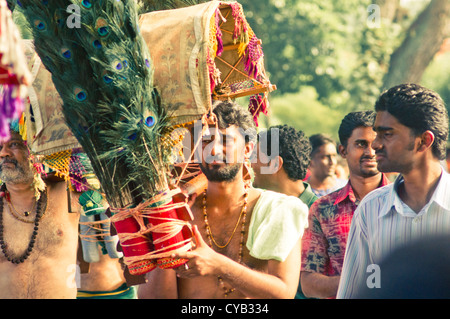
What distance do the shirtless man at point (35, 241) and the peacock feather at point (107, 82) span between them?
1.34 meters

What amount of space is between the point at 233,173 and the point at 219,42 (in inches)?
29.9

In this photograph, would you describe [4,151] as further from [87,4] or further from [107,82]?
[87,4]

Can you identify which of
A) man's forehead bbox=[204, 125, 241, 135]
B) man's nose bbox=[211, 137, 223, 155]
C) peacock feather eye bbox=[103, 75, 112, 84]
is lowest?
man's nose bbox=[211, 137, 223, 155]

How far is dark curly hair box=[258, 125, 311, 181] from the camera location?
17.8ft

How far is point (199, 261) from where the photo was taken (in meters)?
3.16

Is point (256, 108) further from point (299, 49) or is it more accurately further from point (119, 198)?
point (299, 49)

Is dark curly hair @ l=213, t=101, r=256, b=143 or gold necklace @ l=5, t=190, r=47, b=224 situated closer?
dark curly hair @ l=213, t=101, r=256, b=143

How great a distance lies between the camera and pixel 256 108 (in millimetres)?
4340

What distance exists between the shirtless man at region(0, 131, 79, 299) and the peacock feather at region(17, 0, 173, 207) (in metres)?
1.34

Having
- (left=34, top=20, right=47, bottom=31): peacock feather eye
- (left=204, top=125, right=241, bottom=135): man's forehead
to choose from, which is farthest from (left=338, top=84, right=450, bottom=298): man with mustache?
(left=34, top=20, right=47, bottom=31): peacock feather eye

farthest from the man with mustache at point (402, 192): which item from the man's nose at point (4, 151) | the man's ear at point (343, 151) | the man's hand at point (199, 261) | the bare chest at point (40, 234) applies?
the man's nose at point (4, 151)

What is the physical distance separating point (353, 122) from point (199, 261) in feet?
6.72

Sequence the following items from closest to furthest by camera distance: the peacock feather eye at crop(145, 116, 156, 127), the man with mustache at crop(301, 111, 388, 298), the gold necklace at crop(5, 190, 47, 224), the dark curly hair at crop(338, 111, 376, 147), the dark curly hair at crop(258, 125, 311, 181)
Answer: the peacock feather eye at crop(145, 116, 156, 127) → the man with mustache at crop(301, 111, 388, 298) → the gold necklace at crop(5, 190, 47, 224) → the dark curly hair at crop(338, 111, 376, 147) → the dark curly hair at crop(258, 125, 311, 181)

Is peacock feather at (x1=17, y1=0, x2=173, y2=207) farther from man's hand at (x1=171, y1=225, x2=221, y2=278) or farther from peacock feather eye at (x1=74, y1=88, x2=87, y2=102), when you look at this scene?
man's hand at (x1=171, y1=225, x2=221, y2=278)
